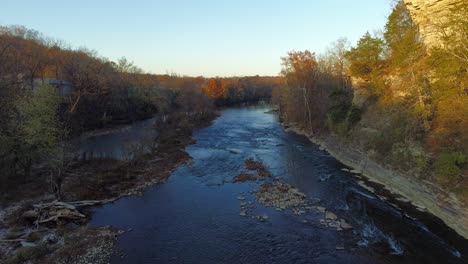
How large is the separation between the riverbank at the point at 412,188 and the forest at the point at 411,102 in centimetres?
48

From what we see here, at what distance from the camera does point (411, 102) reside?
2223cm

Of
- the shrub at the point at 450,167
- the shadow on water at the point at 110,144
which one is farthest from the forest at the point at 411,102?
the shadow on water at the point at 110,144

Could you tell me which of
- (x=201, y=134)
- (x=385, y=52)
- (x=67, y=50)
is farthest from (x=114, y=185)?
(x=67, y=50)

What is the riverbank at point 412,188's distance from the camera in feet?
46.0

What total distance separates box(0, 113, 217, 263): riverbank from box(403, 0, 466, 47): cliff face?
22631 millimetres

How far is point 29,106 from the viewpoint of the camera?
19.4 m

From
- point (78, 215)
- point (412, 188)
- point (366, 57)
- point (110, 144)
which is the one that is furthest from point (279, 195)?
point (110, 144)

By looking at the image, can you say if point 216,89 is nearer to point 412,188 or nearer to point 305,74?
point 305,74

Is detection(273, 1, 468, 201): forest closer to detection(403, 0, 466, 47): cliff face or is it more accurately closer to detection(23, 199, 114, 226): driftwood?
detection(403, 0, 466, 47): cliff face

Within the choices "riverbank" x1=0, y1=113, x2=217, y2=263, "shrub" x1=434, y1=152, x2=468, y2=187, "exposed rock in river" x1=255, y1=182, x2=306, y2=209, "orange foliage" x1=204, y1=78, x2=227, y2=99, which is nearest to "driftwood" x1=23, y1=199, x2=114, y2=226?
"riverbank" x1=0, y1=113, x2=217, y2=263

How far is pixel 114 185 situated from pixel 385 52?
2859cm

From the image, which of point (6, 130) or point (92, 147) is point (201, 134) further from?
point (6, 130)

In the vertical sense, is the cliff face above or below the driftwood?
above

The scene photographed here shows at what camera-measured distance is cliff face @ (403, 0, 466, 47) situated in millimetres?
18516
